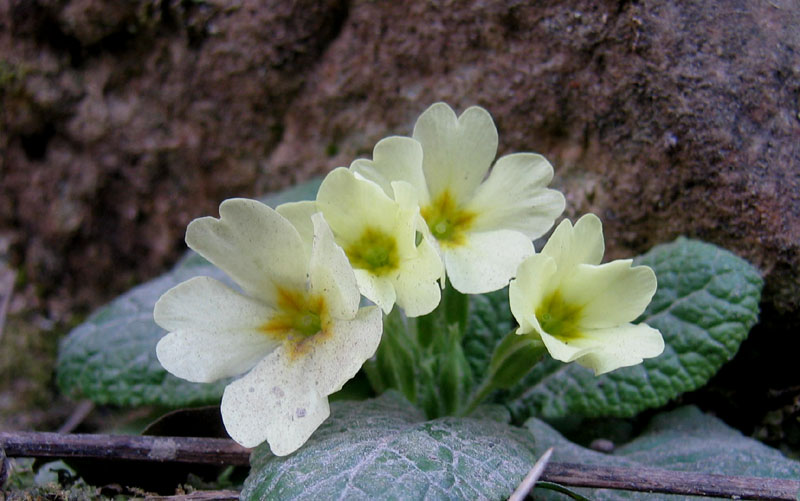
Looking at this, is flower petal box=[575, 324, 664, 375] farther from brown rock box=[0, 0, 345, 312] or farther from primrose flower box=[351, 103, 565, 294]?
brown rock box=[0, 0, 345, 312]

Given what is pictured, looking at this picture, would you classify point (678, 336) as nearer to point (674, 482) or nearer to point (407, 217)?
point (674, 482)

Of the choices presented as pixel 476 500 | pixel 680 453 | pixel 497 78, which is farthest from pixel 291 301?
pixel 497 78

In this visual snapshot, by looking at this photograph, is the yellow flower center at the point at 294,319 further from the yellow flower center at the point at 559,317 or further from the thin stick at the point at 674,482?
the thin stick at the point at 674,482

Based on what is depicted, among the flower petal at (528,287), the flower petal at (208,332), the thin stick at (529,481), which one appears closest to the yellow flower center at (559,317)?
the flower petal at (528,287)

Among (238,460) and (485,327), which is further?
(485,327)

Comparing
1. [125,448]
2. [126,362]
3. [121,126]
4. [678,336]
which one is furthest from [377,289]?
[121,126]

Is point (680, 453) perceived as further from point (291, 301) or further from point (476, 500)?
point (291, 301)
